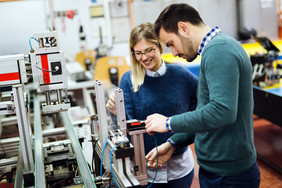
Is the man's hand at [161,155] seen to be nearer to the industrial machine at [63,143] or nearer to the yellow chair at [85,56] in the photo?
the industrial machine at [63,143]

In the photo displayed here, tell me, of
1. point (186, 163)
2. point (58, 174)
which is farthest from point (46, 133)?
point (186, 163)

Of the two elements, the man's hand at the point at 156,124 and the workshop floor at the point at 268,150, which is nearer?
the man's hand at the point at 156,124

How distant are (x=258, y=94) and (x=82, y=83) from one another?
241 centimetres

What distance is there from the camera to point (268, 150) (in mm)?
3947

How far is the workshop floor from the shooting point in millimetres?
3229

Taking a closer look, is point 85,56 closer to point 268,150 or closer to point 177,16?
point 268,150

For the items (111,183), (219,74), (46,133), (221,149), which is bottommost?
(46,133)

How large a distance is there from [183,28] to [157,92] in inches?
22.4

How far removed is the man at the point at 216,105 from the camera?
1145 millimetres

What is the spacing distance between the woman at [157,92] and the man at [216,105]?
0.36m

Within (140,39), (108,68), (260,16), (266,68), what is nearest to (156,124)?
(140,39)

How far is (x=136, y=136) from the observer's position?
4.77 feet

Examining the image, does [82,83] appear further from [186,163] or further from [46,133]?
[186,163]

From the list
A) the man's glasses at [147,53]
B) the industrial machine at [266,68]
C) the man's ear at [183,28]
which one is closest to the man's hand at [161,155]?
the man's glasses at [147,53]
